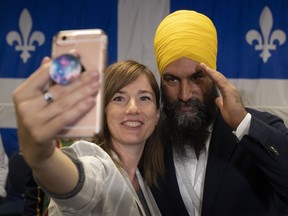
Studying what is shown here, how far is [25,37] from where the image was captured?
11.3 ft

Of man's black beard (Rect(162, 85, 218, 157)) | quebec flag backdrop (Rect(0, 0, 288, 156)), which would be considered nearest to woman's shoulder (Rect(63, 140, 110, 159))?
man's black beard (Rect(162, 85, 218, 157))

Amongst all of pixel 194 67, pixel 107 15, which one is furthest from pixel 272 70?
pixel 194 67

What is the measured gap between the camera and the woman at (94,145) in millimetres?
590

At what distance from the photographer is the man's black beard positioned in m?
1.50

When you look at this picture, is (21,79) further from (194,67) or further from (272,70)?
(194,67)

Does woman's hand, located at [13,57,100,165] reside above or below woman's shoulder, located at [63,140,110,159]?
above

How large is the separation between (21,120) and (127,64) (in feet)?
2.32

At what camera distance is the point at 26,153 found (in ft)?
2.14

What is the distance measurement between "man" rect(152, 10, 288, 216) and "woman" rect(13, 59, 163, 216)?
0.11m

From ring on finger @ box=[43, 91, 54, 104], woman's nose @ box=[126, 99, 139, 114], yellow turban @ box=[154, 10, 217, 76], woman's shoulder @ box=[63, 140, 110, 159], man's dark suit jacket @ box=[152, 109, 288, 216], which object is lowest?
man's dark suit jacket @ box=[152, 109, 288, 216]

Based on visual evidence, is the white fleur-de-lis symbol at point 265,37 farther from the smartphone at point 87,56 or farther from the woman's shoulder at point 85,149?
the smartphone at point 87,56

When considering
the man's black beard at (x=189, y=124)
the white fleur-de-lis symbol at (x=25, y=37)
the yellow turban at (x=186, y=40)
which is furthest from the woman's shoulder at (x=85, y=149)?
the white fleur-de-lis symbol at (x=25, y=37)

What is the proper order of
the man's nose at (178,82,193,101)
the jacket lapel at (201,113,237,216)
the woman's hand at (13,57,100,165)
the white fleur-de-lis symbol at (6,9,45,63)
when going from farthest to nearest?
the white fleur-de-lis symbol at (6,9,45,63) → the man's nose at (178,82,193,101) → the jacket lapel at (201,113,237,216) → the woman's hand at (13,57,100,165)

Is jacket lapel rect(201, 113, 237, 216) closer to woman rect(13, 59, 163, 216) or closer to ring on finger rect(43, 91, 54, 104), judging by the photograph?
woman rect(13, 59, 163, 216)
